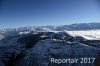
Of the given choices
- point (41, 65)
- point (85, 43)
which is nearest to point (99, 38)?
point (85, 43)

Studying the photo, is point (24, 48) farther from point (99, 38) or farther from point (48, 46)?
point (99, 38)

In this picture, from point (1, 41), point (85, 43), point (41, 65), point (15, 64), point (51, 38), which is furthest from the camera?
point (51, 38)

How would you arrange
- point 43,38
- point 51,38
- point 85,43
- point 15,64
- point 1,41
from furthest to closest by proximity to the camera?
point 51,38
point 43,38
point 85,43
point 15,64
point 1,41

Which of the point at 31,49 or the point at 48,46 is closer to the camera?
the point at 31,49

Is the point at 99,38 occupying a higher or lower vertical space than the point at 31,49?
higher

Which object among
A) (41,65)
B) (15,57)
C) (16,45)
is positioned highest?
(16,45)

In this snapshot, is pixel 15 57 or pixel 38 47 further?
pixel 38 47

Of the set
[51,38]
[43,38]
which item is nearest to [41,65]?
[43,38]

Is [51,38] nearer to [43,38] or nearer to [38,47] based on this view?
[43,38]

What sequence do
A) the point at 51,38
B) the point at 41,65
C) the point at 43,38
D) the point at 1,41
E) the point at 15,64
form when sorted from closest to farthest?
the point at 1,41
the point at 15,64
the point at 41,65
the point at 43,38
the point at 51,38
